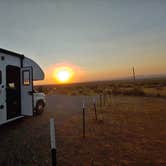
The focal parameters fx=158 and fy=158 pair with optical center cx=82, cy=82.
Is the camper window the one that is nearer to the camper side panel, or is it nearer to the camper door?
the camper door

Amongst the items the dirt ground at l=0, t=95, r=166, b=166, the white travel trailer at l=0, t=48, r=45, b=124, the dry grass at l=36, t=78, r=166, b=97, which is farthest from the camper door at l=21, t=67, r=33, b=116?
the dry grass at l=36, t=78, r=166, b=97

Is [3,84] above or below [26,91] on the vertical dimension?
above

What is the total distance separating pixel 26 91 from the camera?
7.20m

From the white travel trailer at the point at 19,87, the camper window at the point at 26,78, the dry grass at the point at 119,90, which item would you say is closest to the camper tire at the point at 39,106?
the dry grass at the point at 119,90

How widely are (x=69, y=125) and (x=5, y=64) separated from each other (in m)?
3.62

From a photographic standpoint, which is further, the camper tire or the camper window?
the camper tire

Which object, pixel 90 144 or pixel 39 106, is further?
pixel 39 106

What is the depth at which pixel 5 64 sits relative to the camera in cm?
617

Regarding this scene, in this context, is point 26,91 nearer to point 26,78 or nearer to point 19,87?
point 19,87

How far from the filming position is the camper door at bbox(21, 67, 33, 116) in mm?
7059

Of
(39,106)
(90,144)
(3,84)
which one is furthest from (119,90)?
(90,144)

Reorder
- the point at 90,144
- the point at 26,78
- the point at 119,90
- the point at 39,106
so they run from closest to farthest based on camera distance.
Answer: the point at 90,144 < the point at 26,78 < the point at 39,106 < the point at 119,90

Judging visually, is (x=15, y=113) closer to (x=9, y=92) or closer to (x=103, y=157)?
(x=9, y=92)

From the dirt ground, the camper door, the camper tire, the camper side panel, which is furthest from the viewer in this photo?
the camper tire
